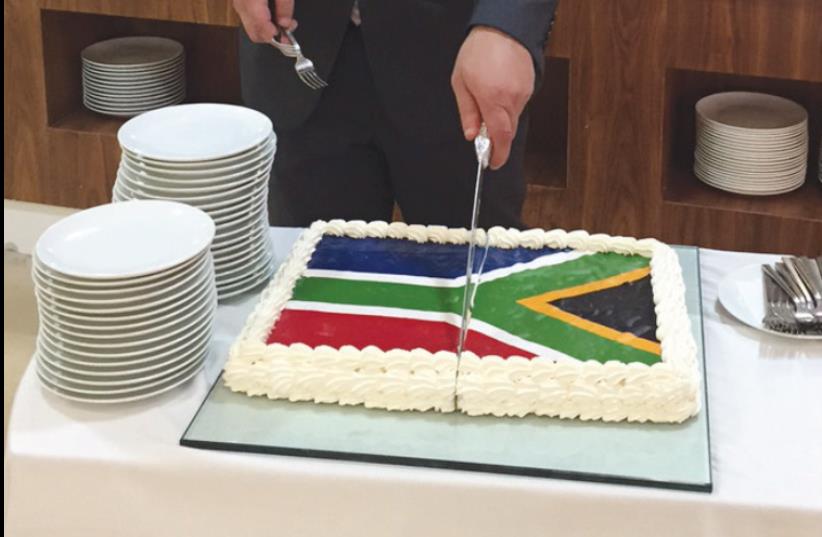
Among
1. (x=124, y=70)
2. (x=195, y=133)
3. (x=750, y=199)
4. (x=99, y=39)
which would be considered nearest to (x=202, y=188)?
(x=195, y=133)

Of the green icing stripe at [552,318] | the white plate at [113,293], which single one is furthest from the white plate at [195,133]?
the green icing stripe at [552,318]

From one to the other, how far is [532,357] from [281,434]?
0.27 meters

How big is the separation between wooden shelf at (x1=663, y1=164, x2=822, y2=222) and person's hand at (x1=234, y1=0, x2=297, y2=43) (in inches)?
54.8

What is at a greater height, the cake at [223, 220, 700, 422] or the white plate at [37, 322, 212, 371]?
the white plate at [37, 322, 212, 371]

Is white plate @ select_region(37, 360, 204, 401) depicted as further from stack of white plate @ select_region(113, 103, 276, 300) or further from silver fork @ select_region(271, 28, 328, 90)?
silver fork @ select_region(271, 28, 328, 90)

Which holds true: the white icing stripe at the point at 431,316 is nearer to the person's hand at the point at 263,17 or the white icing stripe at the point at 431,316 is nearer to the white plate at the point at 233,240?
the white plate at the point at 233,240

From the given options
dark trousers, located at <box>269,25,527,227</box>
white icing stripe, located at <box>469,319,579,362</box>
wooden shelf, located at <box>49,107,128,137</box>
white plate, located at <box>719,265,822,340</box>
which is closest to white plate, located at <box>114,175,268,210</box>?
white icing stripe, located at <box>469,319,579,362</box>

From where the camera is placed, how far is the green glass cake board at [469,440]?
112 centimetres

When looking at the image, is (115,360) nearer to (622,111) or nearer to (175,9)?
(622,111)

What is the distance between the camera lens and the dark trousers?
1876mm

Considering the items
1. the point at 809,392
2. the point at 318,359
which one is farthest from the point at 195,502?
the point at 809,392

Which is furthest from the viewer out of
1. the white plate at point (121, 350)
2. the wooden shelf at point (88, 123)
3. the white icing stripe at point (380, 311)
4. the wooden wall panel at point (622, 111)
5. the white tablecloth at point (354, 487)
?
the wooden shelf at point (88, 123)

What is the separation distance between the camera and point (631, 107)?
2.67m

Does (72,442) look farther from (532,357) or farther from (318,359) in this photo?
(532,357)
